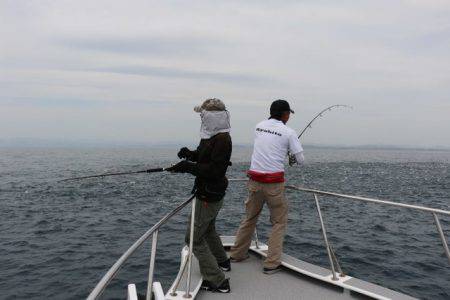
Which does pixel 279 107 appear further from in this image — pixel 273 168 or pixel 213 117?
pixel 213 117

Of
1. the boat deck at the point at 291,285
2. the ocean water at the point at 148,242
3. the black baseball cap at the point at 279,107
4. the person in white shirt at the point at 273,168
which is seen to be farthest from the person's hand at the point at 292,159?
the ocean water at the point at 148,242

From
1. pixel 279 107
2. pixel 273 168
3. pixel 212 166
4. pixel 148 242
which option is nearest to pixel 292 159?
pixel 273 168

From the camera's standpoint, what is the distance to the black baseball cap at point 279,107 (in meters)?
5.38

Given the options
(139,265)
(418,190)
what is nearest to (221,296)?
(139,265)

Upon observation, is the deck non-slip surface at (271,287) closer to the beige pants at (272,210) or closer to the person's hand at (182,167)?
the beige pants at (272,210)

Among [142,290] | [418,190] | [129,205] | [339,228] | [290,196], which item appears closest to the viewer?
[142,290]

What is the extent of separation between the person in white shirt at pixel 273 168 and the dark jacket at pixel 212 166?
74 cm

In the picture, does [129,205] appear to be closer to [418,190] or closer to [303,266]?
[303,266]

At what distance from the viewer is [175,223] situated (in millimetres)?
16438

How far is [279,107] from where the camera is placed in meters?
5.38

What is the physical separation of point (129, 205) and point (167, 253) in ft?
29.7

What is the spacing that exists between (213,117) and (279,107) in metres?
1.18

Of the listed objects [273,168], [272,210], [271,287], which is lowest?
[271,287]

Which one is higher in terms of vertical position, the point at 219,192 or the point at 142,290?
the point at 219,192
